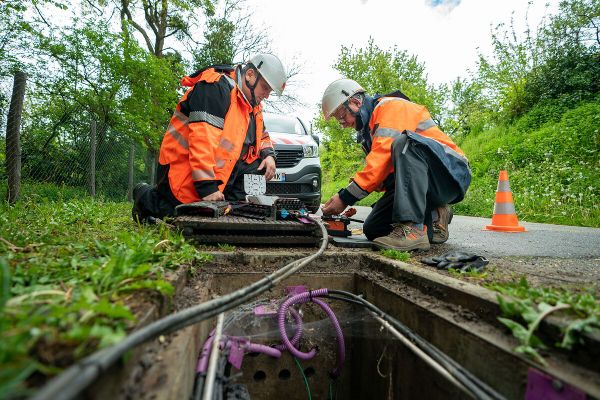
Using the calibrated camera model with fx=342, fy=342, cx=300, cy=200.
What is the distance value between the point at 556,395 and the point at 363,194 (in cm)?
200

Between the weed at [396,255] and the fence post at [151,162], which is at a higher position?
the fence post at [151,162]

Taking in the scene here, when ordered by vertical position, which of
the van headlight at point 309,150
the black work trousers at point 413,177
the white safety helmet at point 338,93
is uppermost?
the white safety helmet at point 338,93

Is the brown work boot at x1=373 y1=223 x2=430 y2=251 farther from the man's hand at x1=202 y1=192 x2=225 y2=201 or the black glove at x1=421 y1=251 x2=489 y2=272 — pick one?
the man's hand at x1=202 y1=192 x2=225 y2=201

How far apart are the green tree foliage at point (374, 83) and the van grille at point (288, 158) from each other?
12.3 metres

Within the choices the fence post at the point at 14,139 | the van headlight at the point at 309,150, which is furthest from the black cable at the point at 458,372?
the fence post at the point at 14,139

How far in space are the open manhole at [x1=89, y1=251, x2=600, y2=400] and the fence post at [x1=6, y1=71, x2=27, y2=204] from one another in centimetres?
478

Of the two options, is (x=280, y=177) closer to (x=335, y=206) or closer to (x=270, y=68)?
(x=270, y=68)

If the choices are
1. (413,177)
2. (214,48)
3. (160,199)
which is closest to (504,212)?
(413,177)

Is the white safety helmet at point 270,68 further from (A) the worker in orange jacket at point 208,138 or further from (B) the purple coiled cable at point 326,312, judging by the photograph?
(B) the purple coiled cable at point 326,312

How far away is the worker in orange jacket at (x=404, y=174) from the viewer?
8.71ft

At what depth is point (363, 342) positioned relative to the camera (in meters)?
2.12

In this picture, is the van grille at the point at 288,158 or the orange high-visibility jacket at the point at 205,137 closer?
Answer: the orange high-visibility jacket at the point at 205,137

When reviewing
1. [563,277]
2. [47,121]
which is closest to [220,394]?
[563,277]

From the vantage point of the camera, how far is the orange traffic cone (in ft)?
16.6
